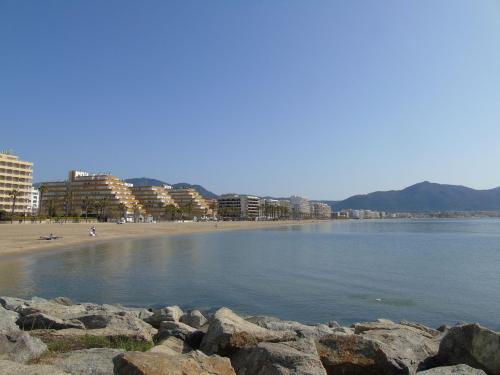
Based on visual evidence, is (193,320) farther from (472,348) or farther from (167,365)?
(167,365)

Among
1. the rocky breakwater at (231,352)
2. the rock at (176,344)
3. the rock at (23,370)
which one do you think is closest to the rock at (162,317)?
the rocky breakwater at (231,352)

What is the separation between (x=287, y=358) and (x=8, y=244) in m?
40.4

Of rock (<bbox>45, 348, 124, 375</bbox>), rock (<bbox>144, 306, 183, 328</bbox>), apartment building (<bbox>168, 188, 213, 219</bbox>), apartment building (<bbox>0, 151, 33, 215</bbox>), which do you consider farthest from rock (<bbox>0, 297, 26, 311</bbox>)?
apartment building (<bbox>168, 188, 213, 219</bbox>)

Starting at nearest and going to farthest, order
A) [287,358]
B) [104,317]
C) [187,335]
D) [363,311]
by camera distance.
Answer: [287,358] < [187,335] < [104,317] < [363,311]

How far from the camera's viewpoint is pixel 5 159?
112188mm

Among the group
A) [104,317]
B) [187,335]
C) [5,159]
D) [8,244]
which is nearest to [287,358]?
[187,335]

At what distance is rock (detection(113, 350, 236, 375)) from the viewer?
13.5 ft

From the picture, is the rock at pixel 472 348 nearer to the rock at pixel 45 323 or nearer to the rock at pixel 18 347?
the rock at pixel 18 347

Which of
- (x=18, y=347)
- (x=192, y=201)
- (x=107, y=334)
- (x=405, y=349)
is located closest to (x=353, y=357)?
(x=405, y=349)

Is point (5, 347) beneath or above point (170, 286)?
above

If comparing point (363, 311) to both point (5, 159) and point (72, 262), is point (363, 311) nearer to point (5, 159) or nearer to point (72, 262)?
point (72, 262)

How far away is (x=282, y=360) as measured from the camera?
5102mm

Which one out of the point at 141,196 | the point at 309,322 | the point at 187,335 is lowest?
the point at 309,322

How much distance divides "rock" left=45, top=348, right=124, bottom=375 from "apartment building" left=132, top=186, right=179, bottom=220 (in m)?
152
